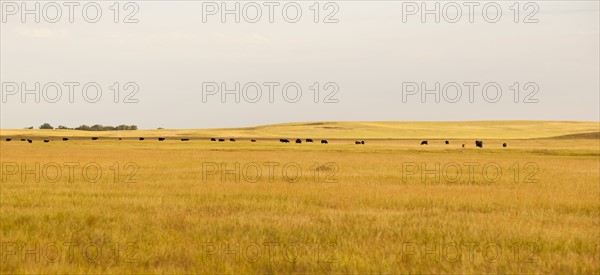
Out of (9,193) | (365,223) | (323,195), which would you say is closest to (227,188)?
(323,195)

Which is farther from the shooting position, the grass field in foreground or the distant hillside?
the distant hillside

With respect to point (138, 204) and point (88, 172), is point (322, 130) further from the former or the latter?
point (138, 204)

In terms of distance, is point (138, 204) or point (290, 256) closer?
point (290, 256)

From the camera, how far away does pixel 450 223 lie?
1151 centimetres

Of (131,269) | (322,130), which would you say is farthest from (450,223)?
(322,130)

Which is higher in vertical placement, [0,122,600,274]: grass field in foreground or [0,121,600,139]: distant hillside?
[0,121,600,139]: distant hillside

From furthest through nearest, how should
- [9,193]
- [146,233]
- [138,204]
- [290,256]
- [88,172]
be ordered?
[88,172] → [9,193] → [138,204] → [146,233] → [290,256]

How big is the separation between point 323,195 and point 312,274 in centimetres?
881

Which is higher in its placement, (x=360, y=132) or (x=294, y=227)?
(x=360, y=132)

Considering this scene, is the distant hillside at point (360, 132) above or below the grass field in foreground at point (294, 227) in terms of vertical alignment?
above

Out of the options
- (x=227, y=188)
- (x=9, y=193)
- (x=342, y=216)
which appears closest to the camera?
(x=342, y=216)

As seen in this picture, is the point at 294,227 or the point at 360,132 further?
the point at 360,132

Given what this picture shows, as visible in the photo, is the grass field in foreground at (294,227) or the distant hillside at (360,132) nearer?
the grass field in foreground at (294,227)

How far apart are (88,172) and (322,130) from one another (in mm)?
108995
